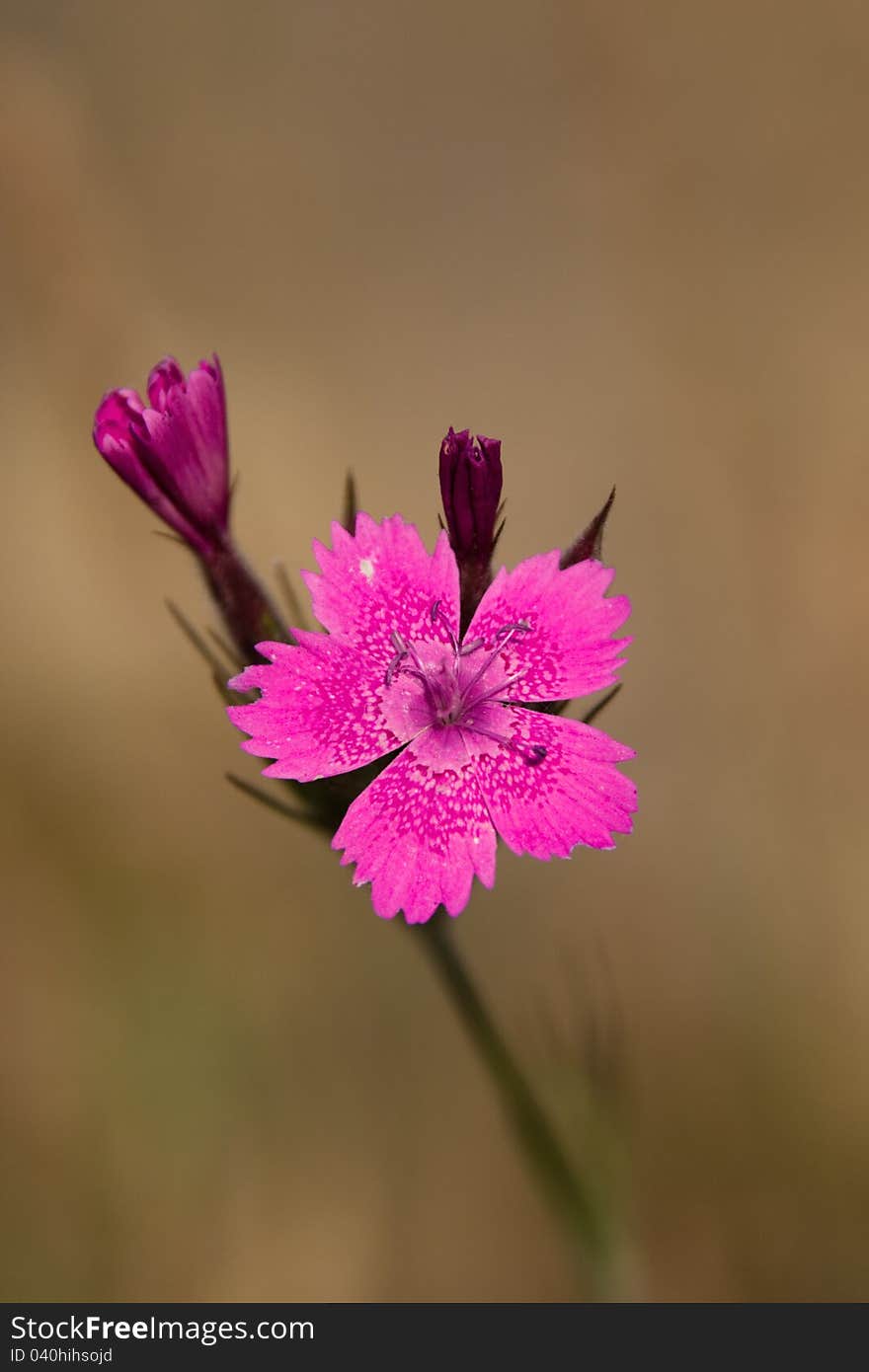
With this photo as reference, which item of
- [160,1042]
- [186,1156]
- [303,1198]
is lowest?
[303,1198]

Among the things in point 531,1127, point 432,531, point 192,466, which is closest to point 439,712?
point 192,466


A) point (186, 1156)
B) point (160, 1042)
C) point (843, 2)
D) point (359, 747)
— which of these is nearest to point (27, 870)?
point (160, 1042)

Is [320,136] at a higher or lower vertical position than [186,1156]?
higher

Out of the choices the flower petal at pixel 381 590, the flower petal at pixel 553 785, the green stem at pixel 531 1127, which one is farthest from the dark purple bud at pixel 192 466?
the green stem at pixel 531 1127

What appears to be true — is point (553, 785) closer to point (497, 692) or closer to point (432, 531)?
point (497, 692)

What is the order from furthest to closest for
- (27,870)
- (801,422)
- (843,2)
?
1. (843,2)
2. (801,422)
3. (27,870)

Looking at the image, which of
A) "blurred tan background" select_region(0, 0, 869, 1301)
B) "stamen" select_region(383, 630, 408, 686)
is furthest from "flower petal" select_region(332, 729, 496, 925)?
"blurred tan background" select_region(0, 0, 869, 1301)
